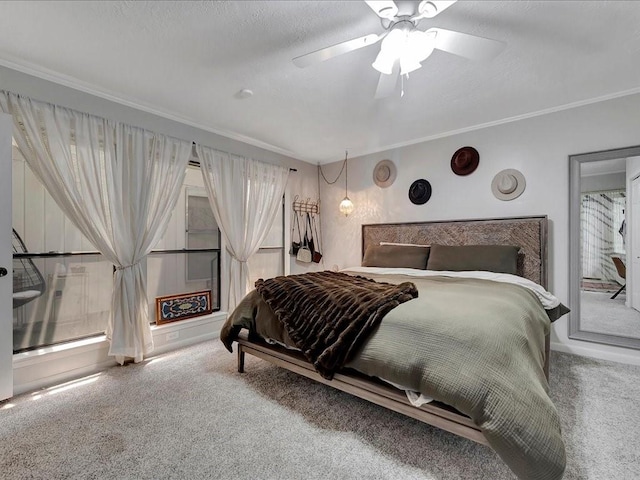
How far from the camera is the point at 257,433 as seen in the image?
5.51 feet

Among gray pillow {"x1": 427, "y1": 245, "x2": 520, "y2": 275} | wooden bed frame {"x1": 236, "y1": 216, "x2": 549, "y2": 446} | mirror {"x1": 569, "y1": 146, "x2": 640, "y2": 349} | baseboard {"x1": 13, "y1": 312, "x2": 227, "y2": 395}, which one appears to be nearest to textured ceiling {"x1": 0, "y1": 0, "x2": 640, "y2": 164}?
mirror {"x1": 569, "y1": 146, "x2": 640, "y2": 349}

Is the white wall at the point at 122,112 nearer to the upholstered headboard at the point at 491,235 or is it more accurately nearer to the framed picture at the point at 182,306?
the framed picture at the point at 182,306

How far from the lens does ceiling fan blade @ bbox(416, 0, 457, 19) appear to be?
4.49ft

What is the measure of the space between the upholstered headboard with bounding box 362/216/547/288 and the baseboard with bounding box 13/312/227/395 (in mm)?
2790

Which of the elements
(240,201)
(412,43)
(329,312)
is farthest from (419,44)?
(240,201)

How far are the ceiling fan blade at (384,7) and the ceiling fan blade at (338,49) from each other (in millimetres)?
158

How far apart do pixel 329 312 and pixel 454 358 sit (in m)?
0.76

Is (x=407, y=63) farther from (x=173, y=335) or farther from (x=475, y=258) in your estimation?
(x=173, y=335)

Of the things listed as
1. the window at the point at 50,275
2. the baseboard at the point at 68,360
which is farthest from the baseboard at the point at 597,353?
the window at the point at 50,275

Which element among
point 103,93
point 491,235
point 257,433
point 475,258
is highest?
point 103,93

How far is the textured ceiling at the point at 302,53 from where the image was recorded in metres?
1.70

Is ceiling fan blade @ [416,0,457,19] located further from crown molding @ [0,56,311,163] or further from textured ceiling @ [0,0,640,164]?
crown molding @ [0,56,311,163]

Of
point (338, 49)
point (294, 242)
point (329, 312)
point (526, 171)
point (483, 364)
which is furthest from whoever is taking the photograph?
point (294, 242)

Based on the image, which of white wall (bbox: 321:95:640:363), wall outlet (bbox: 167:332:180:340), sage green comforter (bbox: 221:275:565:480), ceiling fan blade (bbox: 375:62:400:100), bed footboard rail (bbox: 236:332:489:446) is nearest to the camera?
sage green comforter (bbox: 221:275:565:480)
